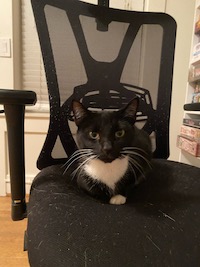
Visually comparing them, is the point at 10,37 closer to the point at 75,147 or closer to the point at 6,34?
the point at 6,34

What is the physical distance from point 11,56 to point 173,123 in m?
1.19

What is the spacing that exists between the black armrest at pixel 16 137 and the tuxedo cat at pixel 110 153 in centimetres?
16

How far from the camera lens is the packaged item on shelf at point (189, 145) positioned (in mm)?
1191

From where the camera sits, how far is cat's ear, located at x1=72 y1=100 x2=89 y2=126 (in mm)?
665

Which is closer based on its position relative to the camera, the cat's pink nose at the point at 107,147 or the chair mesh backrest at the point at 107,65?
the cat's pink nose at the point at 107,147

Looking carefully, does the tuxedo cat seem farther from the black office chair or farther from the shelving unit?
the shelving unit

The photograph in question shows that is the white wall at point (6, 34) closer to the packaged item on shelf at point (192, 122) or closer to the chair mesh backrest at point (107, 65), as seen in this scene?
the chair mesh backrest at point (107, 65)

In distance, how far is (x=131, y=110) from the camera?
0.68 m

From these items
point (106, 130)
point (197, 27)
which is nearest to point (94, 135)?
point (106, 130)

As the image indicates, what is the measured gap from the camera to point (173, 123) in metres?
1.54

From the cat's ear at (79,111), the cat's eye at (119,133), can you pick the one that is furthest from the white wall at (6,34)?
the cat's eye at (119,133)

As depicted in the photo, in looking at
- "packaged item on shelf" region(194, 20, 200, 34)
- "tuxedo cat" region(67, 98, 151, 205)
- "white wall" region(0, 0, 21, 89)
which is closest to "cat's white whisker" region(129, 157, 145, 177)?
"tuxedo cat" region(67, 98, 151, 205)

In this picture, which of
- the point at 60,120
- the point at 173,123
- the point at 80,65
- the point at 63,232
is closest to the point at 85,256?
the point at 63,232

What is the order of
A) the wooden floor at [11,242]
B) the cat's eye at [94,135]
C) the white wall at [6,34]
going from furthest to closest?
1. the white wall at [6,34]
2. the wooden floor at [11,242]
3. the cat's eye at [94,135]
